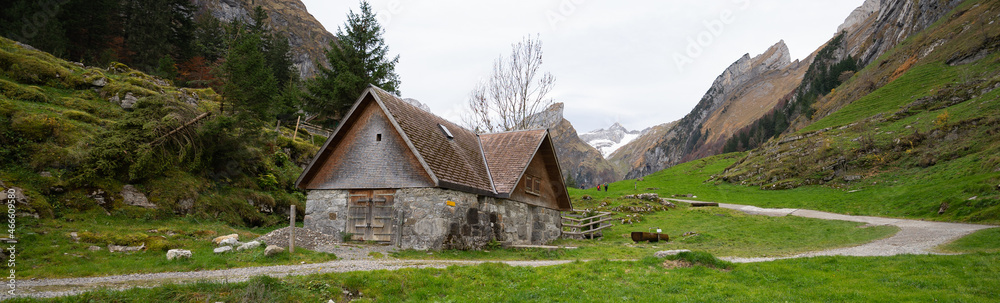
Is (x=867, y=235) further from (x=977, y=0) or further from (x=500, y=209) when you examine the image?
(x=977, y=0)

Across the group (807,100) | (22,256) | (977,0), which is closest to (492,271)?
→ (22,256)

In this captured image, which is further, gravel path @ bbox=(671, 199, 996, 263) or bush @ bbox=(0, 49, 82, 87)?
bush @ bbox=(0, 49, 82, 87)

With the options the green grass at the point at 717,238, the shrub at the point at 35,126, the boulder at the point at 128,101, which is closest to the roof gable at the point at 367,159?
the green grass at the point at 717,238

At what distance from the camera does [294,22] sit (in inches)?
4948

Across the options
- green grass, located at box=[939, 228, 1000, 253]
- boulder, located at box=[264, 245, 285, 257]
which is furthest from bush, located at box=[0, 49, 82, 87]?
green grass, located at box=[939, 228, 1000, 253]

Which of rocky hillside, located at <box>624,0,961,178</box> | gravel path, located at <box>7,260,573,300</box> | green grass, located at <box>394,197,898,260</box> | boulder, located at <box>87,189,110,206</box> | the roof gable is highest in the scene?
rocky hillside, located at <box>624,0,961,178</box>

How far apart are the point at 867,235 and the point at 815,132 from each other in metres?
42.2

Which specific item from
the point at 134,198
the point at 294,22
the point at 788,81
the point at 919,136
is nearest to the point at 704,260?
the point at 134,198

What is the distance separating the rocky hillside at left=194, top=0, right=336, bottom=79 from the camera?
10006 centimetres

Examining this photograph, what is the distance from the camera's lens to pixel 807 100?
91000 mm

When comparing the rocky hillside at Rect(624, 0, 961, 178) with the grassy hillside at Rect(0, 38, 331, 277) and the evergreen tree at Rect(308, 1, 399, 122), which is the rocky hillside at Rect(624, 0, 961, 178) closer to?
the evergreen tree at Rect(308, 1, 399, 122)

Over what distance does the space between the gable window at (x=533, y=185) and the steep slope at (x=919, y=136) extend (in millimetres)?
20571

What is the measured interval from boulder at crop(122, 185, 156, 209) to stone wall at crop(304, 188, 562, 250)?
5.81 m

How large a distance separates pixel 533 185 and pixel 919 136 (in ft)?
126
